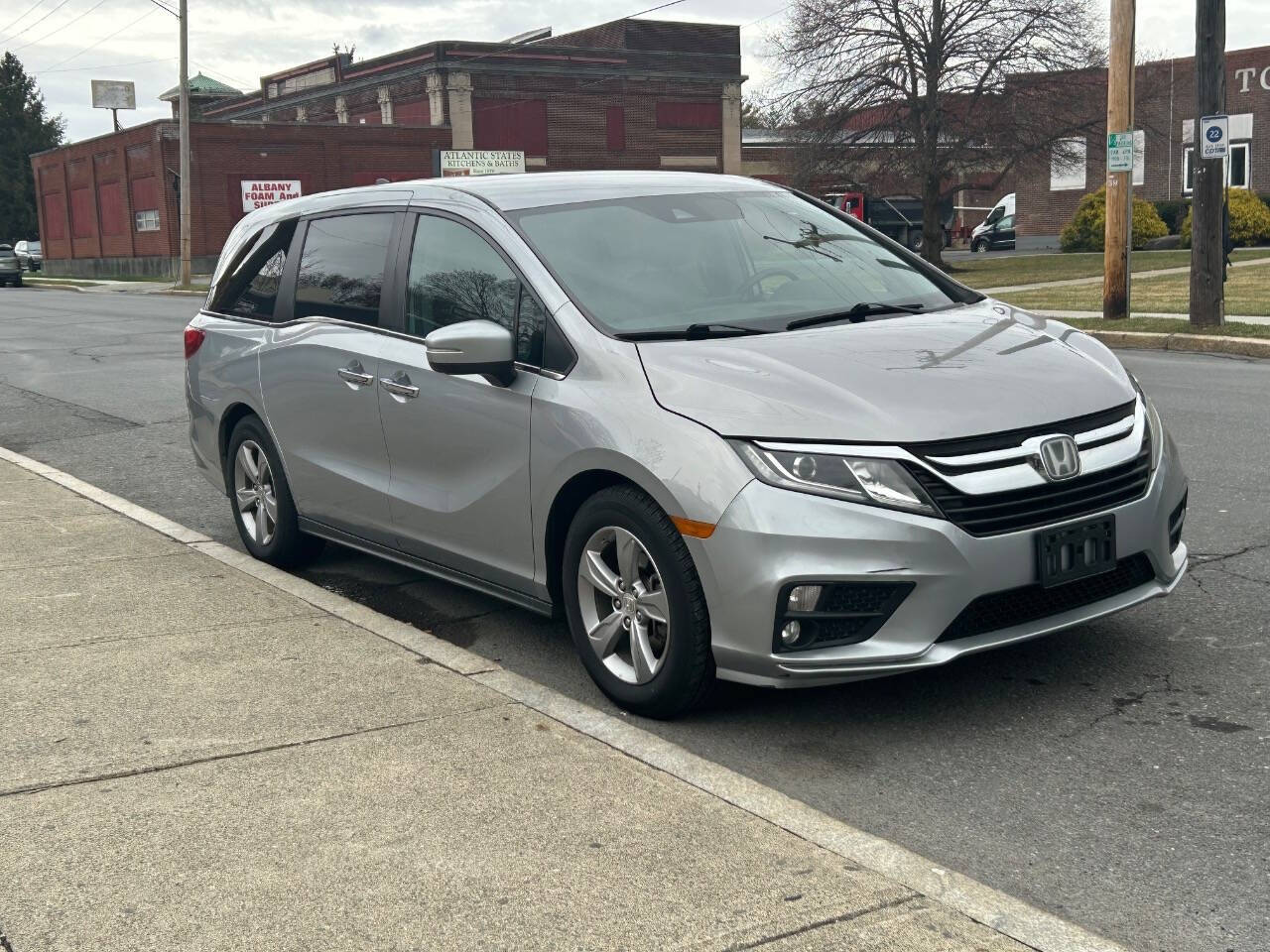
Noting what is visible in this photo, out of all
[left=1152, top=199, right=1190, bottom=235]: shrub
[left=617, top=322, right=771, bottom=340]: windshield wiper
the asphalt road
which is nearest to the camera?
the asphalt road

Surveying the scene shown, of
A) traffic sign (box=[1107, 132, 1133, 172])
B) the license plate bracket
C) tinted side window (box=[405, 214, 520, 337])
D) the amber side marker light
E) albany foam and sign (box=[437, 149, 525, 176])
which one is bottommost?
the license plate bracket

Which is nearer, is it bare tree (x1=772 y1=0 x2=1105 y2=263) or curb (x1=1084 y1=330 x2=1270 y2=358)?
curb (x1=1084 y1=330 x2=1270 y2=358)

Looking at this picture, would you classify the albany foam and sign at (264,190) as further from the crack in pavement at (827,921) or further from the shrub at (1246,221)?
the crack in pavement at (827,921)

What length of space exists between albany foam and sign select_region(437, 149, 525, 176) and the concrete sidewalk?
46005 millimetres

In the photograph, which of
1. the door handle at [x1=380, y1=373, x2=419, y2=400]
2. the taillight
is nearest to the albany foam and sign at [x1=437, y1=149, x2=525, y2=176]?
the taillight

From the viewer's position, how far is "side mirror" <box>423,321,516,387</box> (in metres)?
4.81

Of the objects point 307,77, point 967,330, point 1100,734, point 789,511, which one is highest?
point 307,77

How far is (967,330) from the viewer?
16.2 ft

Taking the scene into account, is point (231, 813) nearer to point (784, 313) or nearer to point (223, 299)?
point (784, 313)

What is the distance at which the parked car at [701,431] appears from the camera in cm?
408

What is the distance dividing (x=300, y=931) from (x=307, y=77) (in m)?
72.4

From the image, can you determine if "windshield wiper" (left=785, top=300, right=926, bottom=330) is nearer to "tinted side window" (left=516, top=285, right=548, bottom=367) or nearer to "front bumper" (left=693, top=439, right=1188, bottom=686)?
"tinted side window" (left=516, top=285, right=548, bottom=367)

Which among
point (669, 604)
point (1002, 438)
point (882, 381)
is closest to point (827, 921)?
point (669, 604)

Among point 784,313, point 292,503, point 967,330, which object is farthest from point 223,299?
point 967,330
